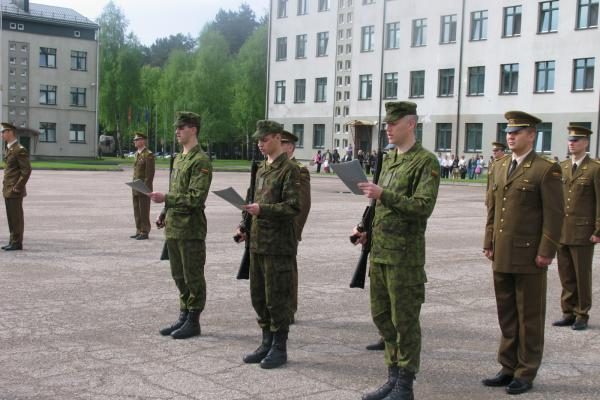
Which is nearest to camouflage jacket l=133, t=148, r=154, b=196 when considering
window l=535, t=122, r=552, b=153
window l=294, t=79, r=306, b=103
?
window l=535, t=122, r=552, b=153

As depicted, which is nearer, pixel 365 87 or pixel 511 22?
pixel 511 22

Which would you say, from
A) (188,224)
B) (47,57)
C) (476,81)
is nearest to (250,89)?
(47,57)

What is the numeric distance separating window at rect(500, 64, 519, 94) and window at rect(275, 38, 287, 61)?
20338mm

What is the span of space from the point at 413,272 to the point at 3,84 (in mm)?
66340

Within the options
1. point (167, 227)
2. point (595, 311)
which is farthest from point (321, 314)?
point (595, 311)

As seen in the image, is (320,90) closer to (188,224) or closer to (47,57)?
(47,57)

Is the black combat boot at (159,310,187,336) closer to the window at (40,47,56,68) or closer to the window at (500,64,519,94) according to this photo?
the window at (500,64,519,94)

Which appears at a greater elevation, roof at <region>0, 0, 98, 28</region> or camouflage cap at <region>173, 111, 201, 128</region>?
roof at <region>0, 0, 98, 28</region>

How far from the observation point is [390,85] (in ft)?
181

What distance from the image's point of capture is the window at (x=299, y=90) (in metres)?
61.3

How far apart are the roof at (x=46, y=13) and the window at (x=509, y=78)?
128 feet

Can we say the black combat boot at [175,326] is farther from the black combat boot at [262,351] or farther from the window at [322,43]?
the window at [322,43]

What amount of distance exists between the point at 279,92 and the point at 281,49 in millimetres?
3619

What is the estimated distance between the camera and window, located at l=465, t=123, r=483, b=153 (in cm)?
5028
